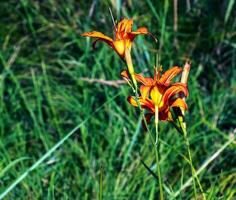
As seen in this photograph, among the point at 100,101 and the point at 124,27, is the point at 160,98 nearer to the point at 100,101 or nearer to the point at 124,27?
the point at 124,27

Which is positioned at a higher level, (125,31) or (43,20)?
(125,31)

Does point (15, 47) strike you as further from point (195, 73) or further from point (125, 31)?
point (125, 31)

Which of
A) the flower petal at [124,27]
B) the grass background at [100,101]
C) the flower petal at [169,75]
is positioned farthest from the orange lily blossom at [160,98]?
the grass background at [100,101]

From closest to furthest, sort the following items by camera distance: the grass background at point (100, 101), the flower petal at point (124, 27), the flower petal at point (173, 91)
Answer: the flower petal at point (173, 91) < the flower petal at point (124, 27) < the grass background at point (100, 101)

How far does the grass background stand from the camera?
2289 mm

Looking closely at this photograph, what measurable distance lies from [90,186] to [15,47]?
1.21 m

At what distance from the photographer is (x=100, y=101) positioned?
291 centimetres

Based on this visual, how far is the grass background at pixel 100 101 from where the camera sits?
2.29m

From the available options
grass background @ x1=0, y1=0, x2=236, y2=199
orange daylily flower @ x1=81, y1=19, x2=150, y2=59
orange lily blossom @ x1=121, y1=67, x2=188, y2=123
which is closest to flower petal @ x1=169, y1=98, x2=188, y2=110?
orange lily blossom @ x1=121, y1=67, x2=188, y2=123

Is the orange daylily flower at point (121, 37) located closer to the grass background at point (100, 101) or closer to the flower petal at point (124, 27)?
the flower petal at point (124, 27)

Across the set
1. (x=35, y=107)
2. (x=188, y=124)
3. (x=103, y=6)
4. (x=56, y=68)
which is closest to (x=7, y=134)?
(x=35, y=107)

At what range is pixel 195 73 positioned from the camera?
118 inches

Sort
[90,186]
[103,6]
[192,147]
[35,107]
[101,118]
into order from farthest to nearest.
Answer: [103,6] → [35,107] → [101,118] → [192,147] → [90,186]

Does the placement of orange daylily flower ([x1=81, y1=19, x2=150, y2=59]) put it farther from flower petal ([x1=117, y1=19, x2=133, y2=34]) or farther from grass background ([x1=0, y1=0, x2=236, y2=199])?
grass background ([x1=0, y1=0, x2=236, y2=199])
